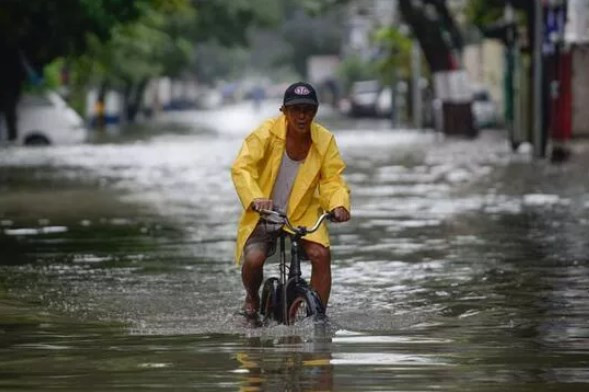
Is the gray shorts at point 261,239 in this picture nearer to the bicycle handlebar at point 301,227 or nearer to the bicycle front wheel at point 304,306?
the bicycle handlebar at point 301,227

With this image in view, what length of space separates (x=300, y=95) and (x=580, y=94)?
26.3 m

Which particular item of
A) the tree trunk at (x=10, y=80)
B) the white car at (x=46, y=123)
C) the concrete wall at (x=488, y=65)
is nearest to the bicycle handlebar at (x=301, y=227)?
the tree trunk at (x=10, y=80)

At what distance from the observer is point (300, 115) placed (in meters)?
10.9

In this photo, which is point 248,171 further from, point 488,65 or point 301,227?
point 488,65

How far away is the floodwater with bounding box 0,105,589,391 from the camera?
364 inches

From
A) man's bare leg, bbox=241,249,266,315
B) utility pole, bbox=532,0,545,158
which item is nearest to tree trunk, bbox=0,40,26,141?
utility pole, bbox=532,0,545,158

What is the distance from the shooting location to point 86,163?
123 feet

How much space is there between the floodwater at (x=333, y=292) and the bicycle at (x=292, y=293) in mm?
115

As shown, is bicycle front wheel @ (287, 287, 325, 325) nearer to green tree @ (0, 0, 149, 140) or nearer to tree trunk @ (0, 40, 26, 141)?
green tree @ (0, 0, 149, 140)

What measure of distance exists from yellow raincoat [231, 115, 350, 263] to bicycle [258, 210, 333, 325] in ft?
0.50

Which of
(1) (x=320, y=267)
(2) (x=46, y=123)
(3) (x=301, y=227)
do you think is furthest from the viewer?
(2) (x=46, y=123)

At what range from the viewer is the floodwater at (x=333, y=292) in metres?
9.26

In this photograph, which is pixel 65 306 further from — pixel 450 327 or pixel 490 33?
pixel 490 33

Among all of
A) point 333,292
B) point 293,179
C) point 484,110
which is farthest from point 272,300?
point 484,110
